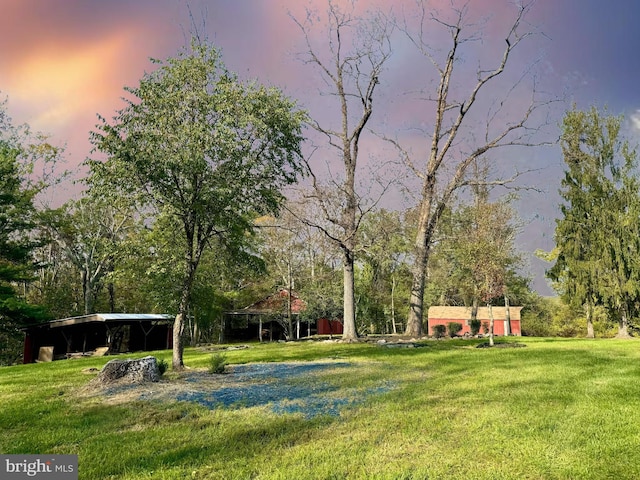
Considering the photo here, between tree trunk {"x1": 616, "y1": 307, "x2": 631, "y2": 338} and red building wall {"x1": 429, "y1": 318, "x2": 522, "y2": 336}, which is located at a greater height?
tree trunk {"x1": 616, "y1": 307, "x2": 631, "y2": 338}

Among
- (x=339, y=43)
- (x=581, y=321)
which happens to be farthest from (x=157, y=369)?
(x=581, y=321)

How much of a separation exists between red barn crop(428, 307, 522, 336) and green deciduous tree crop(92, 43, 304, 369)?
3637cm

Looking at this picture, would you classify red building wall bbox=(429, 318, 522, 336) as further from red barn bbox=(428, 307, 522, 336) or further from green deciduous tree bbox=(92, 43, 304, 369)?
green deciduous tree bbox=(92, 43, 304, 369)

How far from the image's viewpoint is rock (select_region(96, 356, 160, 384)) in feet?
31.3

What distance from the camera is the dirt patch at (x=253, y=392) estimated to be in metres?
A: 7.46

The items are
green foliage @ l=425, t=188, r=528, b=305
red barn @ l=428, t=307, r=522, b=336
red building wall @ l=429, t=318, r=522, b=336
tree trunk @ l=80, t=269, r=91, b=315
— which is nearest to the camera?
green foliage @ l=425, t=188, r=528, b=305

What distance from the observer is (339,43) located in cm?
2688

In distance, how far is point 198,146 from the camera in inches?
467

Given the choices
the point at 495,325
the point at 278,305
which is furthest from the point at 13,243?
the point at 495,325

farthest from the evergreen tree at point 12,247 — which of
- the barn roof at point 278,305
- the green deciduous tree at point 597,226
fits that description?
the green deciduous tree at point 597,226

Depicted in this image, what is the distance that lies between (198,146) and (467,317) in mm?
40982

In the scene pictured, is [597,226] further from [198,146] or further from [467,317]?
[198,146]

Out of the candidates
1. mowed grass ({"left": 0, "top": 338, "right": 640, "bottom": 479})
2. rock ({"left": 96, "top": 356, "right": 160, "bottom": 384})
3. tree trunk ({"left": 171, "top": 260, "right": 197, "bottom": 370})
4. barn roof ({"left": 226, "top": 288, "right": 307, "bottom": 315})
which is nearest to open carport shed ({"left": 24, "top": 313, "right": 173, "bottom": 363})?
barn roof ({"left": 226, "top": 288, "right": 307, "bottom": 315})

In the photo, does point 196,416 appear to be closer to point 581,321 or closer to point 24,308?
point 24,308
